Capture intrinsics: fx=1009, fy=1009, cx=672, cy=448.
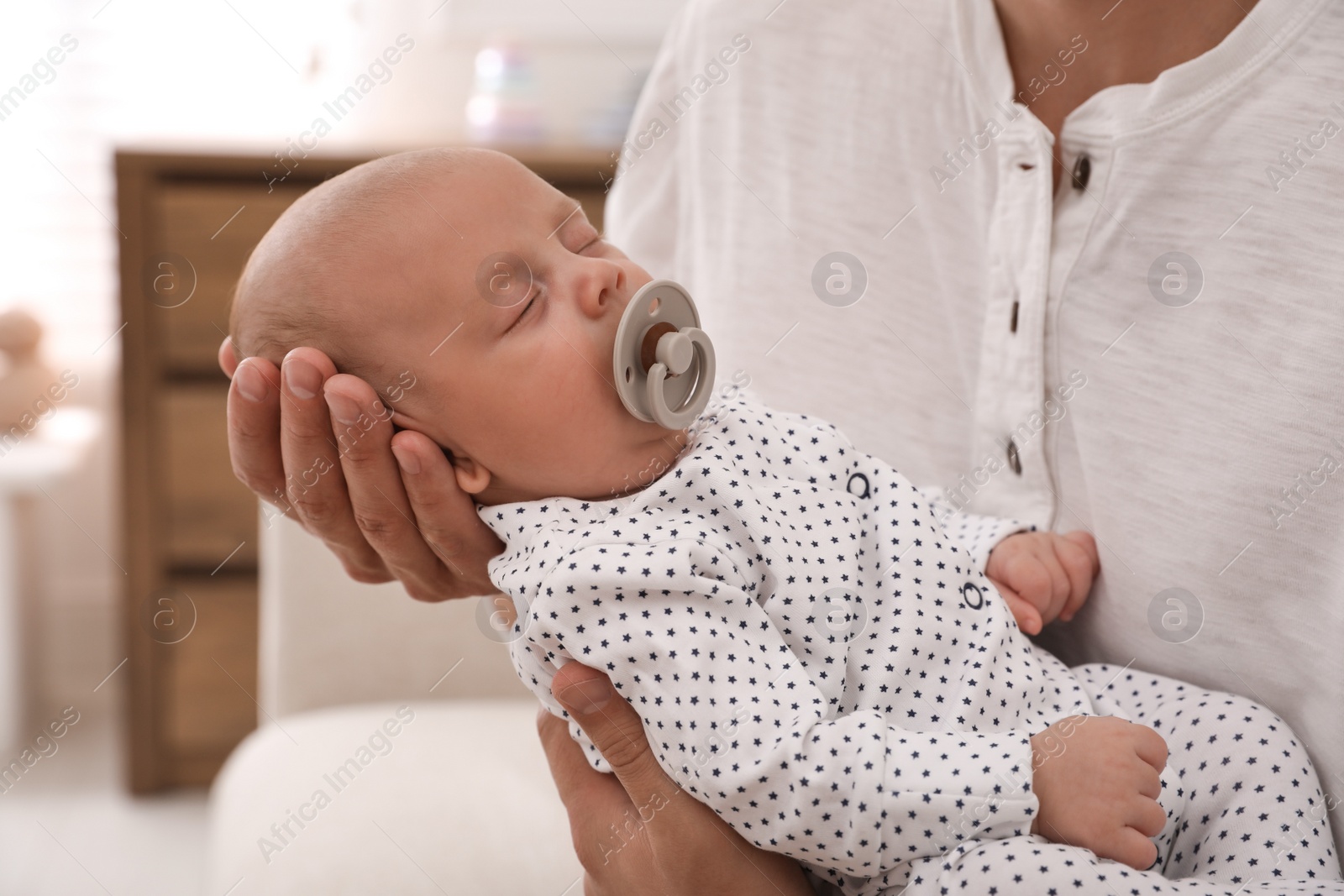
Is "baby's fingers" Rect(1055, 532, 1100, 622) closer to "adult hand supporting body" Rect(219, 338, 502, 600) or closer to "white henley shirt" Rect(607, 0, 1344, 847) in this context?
"white henley shirt" Rect(607, 0, 1344, 847)

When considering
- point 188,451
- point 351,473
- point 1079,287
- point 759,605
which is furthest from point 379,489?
point 188,451

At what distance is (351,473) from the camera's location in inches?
30.0

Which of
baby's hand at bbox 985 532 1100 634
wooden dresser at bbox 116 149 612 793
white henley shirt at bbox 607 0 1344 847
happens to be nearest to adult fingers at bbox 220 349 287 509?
white henley shirt at bbox 607 0 1344 847

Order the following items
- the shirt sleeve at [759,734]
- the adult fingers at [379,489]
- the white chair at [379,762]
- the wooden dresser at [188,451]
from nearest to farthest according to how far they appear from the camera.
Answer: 1. the shirt sleeve at [759,734]
2. the adult fingers at [379,489]
3. the white chair at [379,762]
4. the wooden dresser at [188,451]

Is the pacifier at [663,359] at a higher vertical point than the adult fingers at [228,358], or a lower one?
higher

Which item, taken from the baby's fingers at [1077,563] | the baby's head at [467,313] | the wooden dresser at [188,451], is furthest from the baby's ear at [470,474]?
the wooden dresser at [188,451]

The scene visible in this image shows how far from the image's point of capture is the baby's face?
2.23ft

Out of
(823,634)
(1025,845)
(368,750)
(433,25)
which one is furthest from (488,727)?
(433,25)

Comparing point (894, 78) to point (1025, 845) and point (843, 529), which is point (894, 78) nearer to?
point (843, 529)

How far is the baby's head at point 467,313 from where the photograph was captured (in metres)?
0.68

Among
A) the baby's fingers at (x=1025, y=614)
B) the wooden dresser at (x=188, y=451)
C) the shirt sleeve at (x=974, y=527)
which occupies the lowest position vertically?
the wooden dresser at (x=188, y=451)

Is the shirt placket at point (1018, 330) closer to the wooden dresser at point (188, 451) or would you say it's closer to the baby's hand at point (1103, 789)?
the baby's hand at point (1103, 789)

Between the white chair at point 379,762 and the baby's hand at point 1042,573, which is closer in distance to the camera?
the baby's hand at point 1042,573

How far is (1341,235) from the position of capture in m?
0.71
